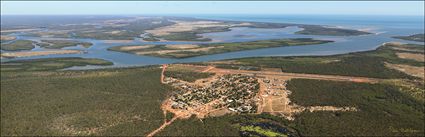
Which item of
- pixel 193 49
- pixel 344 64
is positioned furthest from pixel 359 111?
pixel 193 49

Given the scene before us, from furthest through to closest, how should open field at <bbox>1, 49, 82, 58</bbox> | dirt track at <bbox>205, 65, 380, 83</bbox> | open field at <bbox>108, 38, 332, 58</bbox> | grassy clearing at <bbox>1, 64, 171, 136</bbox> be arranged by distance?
open field at <bbox>1, 49, 82, 58</bbox> → open field at <bbox>108, 38, 332, 58</bbox> → dirt track at <bbox>205, 65, 380, 83</bbox> → grassy clearing at <bbox>1, 64, 171, 136</bbox>

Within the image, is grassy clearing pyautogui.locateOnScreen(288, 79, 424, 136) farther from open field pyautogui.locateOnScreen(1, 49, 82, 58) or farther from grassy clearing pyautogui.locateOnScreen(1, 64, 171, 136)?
open field pyautogui.locateOnScreen(1, 49, 82, 58)

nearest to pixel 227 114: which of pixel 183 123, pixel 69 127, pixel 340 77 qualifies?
pixel 183 123

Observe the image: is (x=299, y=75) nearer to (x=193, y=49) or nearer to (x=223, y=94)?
(x=223, y=94)

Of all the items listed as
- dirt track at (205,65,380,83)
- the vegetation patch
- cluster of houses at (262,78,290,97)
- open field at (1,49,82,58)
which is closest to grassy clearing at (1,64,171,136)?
dirt track at (205,65,380,83)

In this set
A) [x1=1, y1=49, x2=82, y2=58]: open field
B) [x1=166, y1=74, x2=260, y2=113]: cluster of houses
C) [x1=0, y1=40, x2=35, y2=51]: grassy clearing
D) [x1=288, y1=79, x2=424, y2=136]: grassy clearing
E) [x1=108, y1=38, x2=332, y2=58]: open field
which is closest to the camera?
[x1=288, y1=79, x2=424, y2=136]: grassy clearing

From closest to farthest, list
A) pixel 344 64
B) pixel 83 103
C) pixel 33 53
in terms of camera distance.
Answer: pixel 83 103 → pixel 344 64 → pixel 33 53

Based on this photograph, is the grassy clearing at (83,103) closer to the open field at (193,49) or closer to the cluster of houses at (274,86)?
the cluster of houses at (274,86)
